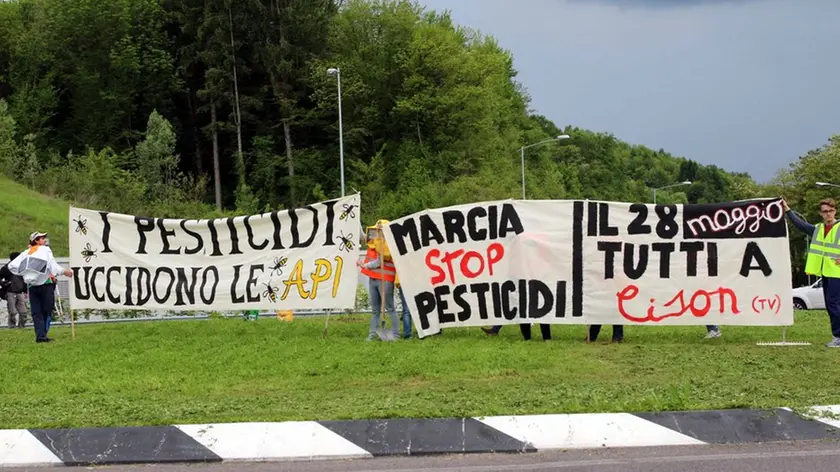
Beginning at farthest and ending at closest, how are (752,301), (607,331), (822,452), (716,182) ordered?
1. (716,182)
2. (607,331)
3. (752,301)
4. (822,452)

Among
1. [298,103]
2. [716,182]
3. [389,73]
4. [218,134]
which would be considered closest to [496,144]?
[389,73]

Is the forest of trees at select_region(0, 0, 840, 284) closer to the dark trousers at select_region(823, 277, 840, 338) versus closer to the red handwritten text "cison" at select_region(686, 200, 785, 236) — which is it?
the red handwritten text "cison" at select_region(686, 200, 785, 236)

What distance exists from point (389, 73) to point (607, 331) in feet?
174

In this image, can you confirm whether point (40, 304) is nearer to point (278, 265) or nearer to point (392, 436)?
point (278, 265)

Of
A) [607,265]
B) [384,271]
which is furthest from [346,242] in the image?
[607,265]

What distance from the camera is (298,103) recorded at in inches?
2667

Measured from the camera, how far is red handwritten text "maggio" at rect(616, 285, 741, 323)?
39.2 ft

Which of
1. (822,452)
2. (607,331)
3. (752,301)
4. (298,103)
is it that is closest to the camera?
(822,452)

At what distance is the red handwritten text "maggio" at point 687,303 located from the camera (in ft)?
39.2

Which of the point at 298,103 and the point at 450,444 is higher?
the point at 298,103

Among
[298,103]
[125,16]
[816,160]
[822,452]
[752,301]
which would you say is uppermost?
[125,16]

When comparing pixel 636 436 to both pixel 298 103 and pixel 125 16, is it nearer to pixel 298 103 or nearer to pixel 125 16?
pixel 298 103

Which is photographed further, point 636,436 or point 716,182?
point 716,182

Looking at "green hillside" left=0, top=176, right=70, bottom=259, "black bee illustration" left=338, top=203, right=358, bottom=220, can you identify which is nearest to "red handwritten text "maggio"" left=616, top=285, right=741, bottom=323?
"black bee illustration" left=338, top=203, right=358, bottom=220
